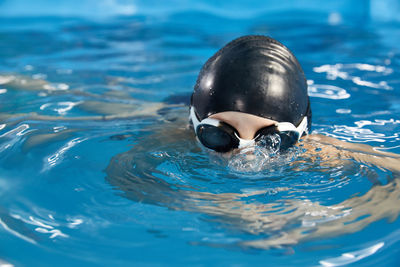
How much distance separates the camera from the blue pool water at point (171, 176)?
1789 mm

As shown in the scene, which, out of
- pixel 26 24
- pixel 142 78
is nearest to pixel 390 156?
pixel 142 78

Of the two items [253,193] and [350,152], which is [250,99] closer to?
[253,193]

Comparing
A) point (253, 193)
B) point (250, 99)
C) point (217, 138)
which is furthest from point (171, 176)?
point (250, 99)

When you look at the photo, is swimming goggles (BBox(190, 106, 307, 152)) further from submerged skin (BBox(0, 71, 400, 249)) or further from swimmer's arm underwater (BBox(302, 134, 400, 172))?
swimmer's arm underwater (BBox(302, 134, 400, 172))

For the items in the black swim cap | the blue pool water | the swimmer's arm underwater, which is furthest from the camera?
the swimmer's arm underwater

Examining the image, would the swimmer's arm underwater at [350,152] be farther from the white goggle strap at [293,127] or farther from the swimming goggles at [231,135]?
the swimming goggles at [231,135]

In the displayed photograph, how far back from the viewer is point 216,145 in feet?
7.62

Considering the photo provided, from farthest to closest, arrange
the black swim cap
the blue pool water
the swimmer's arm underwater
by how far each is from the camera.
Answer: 1. the swimmer's arm underwater
2. the black swim cap
3. the blue pool water

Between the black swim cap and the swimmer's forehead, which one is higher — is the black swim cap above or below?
above

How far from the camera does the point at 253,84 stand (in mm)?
2180

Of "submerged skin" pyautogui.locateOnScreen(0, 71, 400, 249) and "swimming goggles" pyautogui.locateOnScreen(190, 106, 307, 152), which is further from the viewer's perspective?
"swimming goggles" pyautogui.locateOnScreen(190, 106, 307, 152)

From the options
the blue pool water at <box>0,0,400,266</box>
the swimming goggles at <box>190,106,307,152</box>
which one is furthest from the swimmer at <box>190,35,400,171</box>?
the blue pool water at <box>0,0,400,266</box>

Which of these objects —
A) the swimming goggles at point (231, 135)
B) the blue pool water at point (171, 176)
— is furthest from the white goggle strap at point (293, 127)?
the blue pool water at point (171, 176)

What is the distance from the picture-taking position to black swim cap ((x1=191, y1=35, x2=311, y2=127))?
2180 mm
